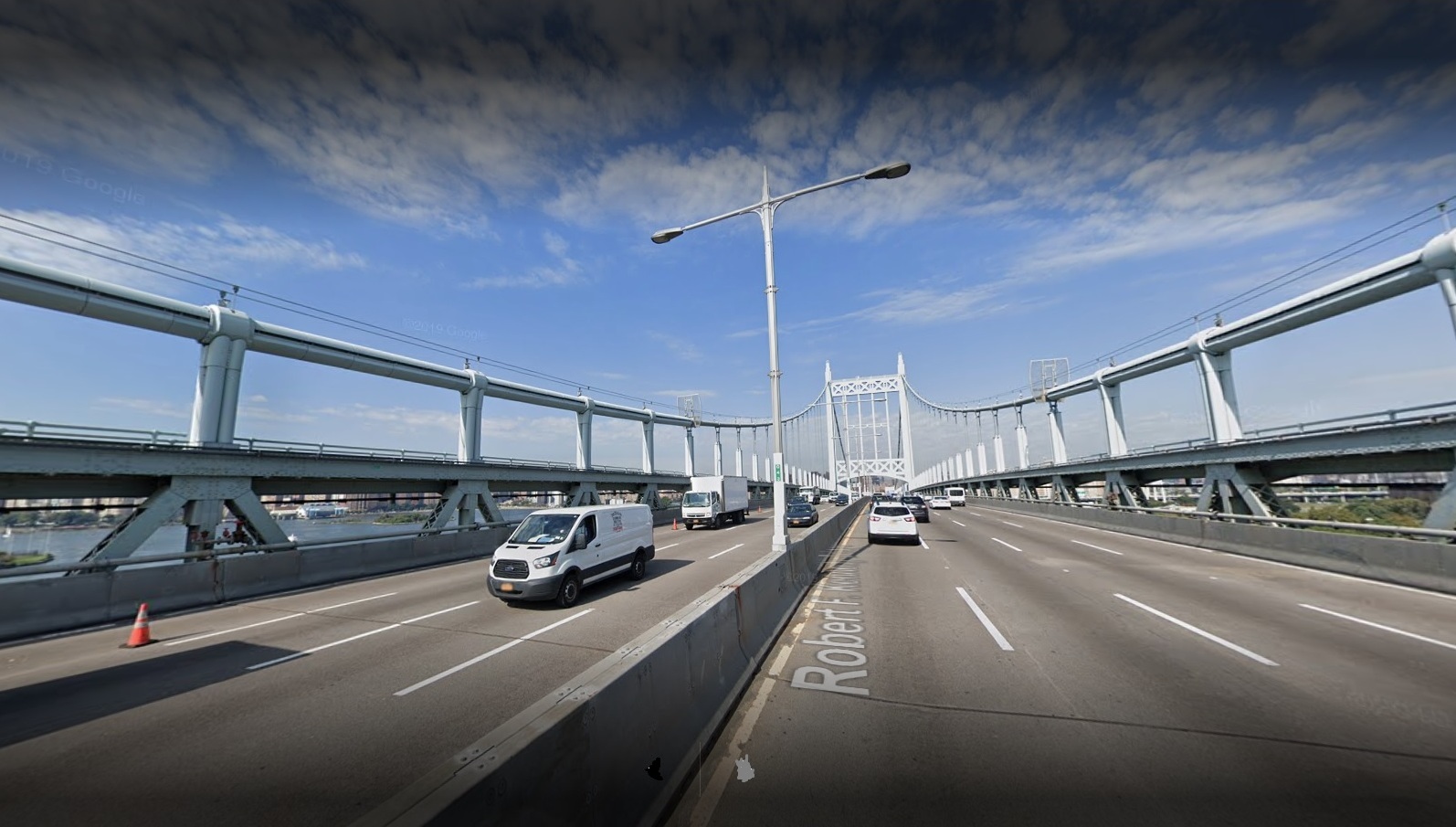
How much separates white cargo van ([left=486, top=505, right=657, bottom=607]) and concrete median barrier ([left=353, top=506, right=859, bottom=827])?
5510 mm

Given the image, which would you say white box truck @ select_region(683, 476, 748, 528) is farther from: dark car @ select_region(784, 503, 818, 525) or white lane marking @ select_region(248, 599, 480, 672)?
white lane marking @ select_region(248, 599, 480, 672)

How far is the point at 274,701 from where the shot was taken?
20.2 ft

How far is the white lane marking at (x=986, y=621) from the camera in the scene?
7.62 meters

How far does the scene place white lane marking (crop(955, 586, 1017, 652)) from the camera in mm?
7621

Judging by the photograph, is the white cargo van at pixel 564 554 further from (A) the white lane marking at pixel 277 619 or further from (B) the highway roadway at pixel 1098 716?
(B) the highway roadway at pixel 1098 716

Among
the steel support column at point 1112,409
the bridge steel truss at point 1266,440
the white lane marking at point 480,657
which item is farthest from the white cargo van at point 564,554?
the steel support column at point 1112,409

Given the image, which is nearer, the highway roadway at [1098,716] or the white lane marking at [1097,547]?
the highway roadway at [1098,716]

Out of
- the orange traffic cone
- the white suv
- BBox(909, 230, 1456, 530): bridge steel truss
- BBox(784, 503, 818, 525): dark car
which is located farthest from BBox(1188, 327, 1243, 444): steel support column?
the orange traffic cone

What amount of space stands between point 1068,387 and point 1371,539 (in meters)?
38.5

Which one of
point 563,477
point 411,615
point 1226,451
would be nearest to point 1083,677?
point 411,615

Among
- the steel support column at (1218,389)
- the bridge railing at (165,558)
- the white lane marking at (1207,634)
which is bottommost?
the white lane marking at (1207,634)

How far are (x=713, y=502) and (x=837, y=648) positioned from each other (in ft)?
85.3

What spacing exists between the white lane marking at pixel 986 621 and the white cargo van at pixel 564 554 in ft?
25.8

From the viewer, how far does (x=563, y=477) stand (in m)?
34.8
